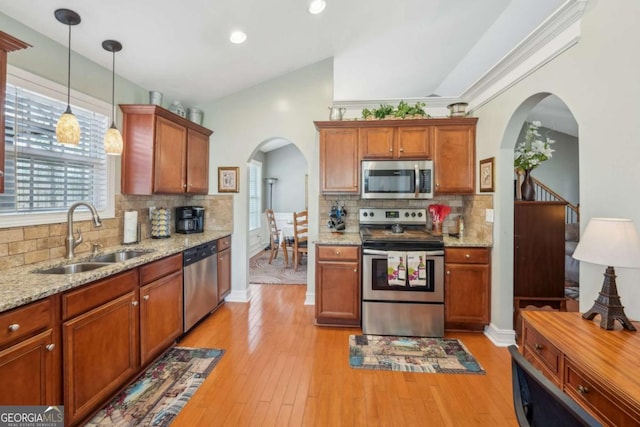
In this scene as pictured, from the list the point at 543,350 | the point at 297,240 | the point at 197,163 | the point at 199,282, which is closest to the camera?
the point at 543,350

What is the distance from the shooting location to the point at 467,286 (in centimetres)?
302

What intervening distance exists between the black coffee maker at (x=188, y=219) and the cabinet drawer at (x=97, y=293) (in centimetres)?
151

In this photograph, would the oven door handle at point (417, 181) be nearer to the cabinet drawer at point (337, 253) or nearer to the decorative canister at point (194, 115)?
the cabinet drawer at point (337, 253)

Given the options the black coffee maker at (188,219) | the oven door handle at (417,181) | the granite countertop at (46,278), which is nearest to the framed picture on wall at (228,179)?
the black coffee maker at (188,219)

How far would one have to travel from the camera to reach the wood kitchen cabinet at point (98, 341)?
161 centimetres

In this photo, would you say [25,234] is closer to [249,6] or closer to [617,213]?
[249,6]

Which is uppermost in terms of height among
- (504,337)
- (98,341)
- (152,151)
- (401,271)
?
(152,151)

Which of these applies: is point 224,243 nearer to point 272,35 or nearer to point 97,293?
point 97,293

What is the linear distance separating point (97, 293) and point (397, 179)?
2.82 metres

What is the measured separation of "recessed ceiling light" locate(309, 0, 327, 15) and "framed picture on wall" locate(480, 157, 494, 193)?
83.7 inches

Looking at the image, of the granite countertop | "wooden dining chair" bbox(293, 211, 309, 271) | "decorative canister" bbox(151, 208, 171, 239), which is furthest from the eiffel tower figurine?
"wooden dining chair" bbox(293, 211, 309, 271)

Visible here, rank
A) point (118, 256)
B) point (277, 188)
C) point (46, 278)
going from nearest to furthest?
1. point (46, 278)
2. point (118, 256)
3. point (277, 188)

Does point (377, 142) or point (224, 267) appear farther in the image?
point (224, 267)

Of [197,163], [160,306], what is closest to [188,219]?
[197,163]
